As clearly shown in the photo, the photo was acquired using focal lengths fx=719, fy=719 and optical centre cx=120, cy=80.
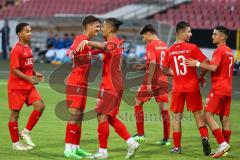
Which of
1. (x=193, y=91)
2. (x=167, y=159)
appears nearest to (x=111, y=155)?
(x=167, y=159)

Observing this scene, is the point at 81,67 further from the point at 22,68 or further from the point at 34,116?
the point at 34,116

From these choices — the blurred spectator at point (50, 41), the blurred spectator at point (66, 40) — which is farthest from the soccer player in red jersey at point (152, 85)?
the blurred spectator at point (50, 41)

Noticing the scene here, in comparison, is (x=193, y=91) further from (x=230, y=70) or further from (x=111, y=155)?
(x=111, y=155)

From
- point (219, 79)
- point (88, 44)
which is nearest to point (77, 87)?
point (88, 44)

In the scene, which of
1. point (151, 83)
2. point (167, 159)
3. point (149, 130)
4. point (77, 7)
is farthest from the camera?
point (77, 7)

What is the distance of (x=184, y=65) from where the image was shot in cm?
1170

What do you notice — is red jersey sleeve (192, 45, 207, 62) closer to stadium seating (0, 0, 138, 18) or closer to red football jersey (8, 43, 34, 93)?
red football jersey (8, 43, 34, 93)

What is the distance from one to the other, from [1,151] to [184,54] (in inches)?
132

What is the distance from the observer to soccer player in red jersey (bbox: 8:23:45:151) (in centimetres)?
1180

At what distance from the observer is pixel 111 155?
11.5 m

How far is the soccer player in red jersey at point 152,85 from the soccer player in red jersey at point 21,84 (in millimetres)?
2104

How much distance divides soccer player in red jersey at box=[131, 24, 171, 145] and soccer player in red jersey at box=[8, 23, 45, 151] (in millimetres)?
2104

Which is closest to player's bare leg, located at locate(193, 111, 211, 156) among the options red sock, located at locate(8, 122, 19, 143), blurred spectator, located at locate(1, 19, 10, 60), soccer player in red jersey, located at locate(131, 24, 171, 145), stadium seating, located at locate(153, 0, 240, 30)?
soccer player in red jersey, located at locate(131, 24, 171, 145)

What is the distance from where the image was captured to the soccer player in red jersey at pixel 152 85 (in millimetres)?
13141
